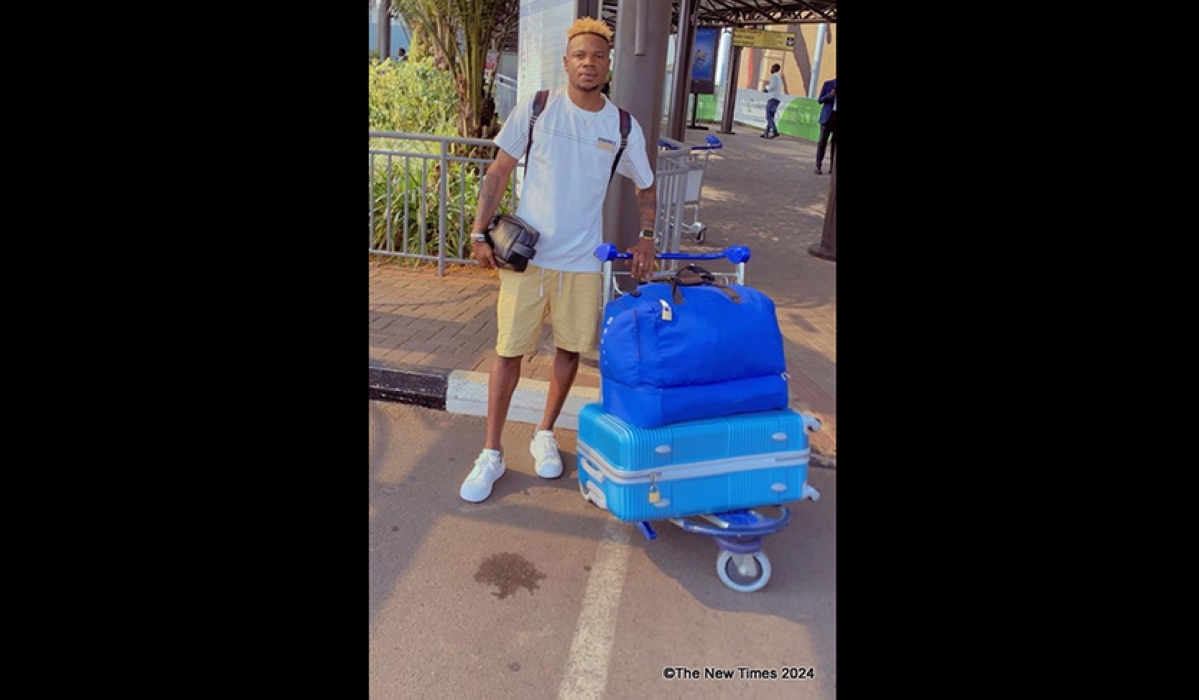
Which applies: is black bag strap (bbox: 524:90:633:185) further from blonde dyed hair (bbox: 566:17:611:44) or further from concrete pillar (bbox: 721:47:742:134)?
concrete pillar (bbox: 721:47:742:134)

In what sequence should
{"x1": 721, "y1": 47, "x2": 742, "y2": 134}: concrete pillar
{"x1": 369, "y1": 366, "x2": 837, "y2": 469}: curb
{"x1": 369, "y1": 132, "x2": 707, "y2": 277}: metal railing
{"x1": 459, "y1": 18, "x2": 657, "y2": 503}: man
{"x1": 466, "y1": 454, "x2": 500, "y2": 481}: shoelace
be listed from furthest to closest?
1. {"x1": 721, "y1": 47, "x2": 742, "y2": 134}: concrete pillar
2. {"x1": 369, "y1": 132, "x2": 707, "y2": 277}: metal railing
3. {"x1": 369, "y1": 366, "x2": 837, "y2": 469}: curb
4. {"x1": 466, "y1": 454, "x2": 500, "y2": 481}: shoelace
5. {"x1": 459, "y1": 18, "x2": 657, "y2": 503}: man

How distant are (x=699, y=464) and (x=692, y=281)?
772 millimetres

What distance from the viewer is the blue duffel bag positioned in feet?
9.93

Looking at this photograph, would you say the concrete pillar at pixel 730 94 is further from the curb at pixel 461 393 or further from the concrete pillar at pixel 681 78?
the curb at pixel 461 393

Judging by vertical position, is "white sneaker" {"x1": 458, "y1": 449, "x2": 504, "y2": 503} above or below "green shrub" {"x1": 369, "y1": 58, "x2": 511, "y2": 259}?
below

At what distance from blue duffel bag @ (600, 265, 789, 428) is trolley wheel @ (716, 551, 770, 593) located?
561 mm

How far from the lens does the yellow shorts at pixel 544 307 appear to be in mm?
3588

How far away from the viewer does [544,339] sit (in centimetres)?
548

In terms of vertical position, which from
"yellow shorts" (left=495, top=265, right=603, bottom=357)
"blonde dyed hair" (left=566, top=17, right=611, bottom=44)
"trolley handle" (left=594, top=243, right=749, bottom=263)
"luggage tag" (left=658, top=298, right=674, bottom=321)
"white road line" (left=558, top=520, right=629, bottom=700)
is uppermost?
"blonde dyed hair" (left=566, top=17, right=611, bottom=44)

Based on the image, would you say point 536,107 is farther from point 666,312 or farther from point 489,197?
point 666,312

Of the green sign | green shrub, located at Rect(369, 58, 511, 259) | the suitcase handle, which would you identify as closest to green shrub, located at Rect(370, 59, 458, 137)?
green shrub, located at Rect(369, 58, 511, 259)

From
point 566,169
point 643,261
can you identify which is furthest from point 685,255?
point 566,169
